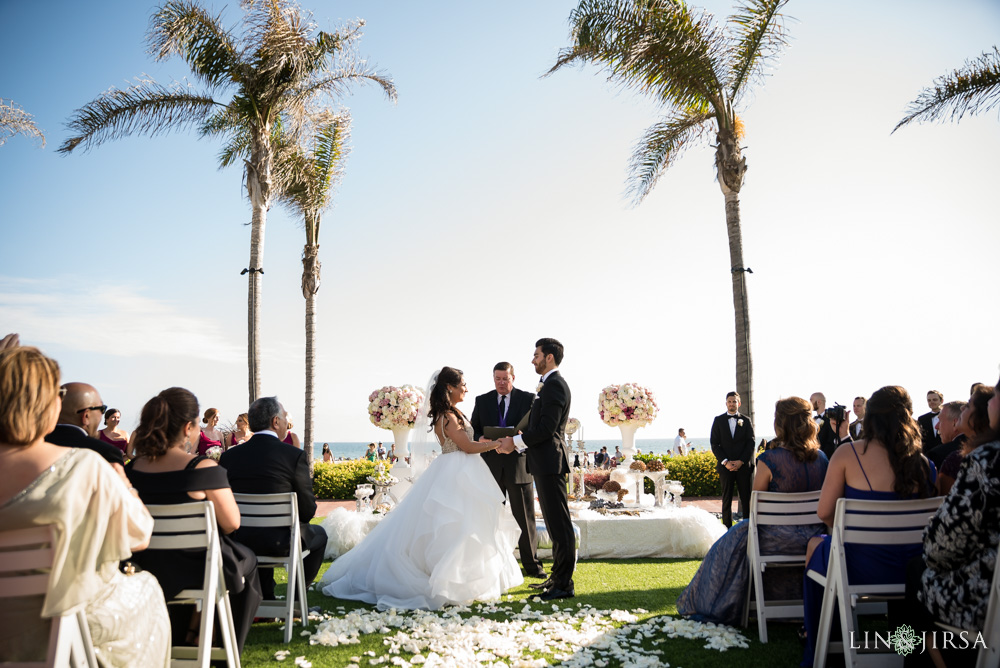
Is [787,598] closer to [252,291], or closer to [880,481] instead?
[880,481]

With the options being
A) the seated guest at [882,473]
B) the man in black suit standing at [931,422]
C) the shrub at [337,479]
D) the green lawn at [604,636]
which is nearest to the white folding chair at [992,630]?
the seated guest at [882,473]

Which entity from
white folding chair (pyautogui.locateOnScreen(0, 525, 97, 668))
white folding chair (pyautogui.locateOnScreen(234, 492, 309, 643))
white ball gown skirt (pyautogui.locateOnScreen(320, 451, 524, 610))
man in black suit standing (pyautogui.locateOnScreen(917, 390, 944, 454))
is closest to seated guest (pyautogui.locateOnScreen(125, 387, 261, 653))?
white folding chair (pyautogui.locateOnScreen(234, 492, 309, 643))

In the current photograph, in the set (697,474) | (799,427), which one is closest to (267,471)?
(799,427)

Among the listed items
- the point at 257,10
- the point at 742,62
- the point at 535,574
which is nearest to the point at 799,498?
the point at 535,574

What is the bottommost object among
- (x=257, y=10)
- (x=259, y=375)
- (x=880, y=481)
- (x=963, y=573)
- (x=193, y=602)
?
(x=193, y=602)

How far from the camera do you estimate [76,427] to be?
4199 millimetres

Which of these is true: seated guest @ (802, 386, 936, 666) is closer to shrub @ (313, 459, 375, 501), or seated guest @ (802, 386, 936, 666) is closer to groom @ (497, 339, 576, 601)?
groom @ (497, 339, 576, 601)

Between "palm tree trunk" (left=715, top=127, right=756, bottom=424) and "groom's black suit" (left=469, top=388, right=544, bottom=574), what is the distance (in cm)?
517

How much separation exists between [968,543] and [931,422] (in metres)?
6.52

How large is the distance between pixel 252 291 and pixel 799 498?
11826 millimetres

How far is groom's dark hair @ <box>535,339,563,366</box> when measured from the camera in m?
6.75

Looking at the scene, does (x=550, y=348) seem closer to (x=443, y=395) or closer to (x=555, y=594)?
(x=443, y=395)

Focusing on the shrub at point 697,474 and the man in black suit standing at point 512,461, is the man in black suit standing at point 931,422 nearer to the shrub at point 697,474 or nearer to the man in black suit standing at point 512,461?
the man in black suit standing at point 512,461

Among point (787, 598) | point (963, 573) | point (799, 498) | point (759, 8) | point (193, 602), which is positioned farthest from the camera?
point (759, 8)
